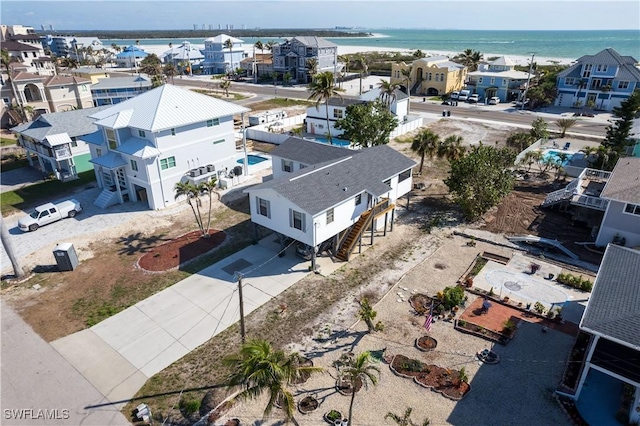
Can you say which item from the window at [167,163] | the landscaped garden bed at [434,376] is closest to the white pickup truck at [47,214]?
the window at [167,163]

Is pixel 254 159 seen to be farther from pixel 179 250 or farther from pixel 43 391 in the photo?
pixel 43 391

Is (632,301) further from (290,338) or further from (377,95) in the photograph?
(377,95)

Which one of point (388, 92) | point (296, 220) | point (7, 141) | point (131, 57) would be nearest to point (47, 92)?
point (7, 141)

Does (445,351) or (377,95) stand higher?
(377,95)

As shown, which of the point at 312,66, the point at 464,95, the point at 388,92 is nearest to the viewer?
the point at 388,92

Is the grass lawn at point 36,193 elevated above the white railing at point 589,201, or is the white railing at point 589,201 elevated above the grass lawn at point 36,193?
the white railing at point 589,201

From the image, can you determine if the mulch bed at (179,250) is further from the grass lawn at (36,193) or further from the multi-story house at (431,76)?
the multi-story house at (431,76)

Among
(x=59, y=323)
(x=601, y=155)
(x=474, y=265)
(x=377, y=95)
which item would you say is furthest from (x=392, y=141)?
(x=59, y=323)
